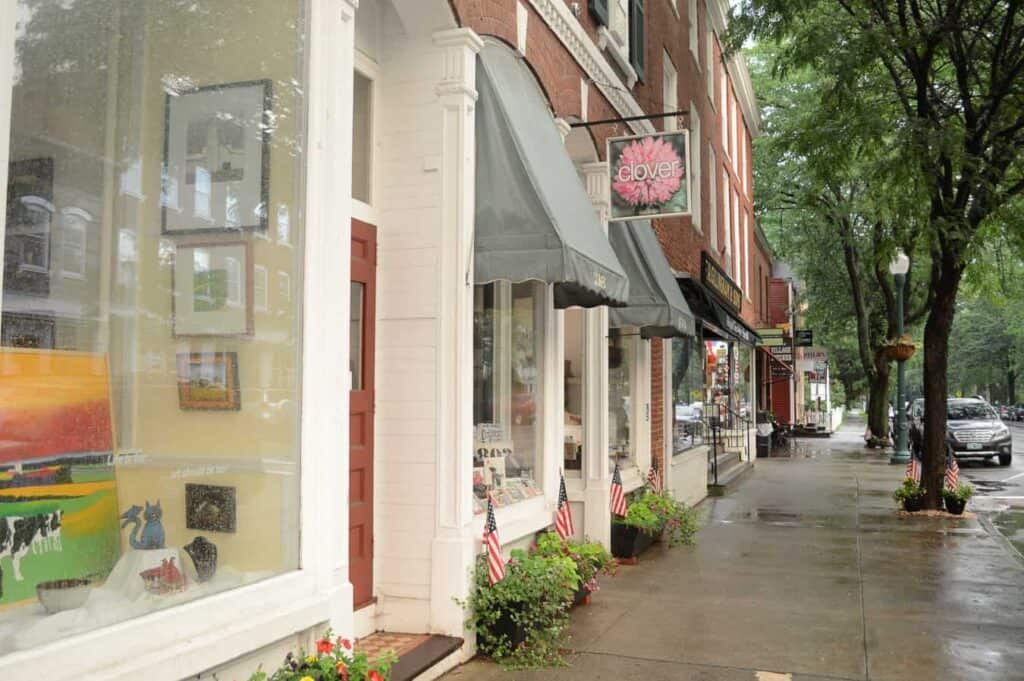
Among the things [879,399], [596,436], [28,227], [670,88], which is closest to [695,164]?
[670,88]

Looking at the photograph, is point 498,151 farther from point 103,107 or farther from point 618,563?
point 618,563

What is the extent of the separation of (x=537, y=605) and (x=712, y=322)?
29.6 feet

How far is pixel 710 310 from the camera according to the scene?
13867 millimetres

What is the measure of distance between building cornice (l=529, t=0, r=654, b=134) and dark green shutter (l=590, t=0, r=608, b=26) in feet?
1.18

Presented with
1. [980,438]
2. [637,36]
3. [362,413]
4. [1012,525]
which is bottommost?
[1012,525]

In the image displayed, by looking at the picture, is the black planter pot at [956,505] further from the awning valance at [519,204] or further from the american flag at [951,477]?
the awning valance at [519,204]

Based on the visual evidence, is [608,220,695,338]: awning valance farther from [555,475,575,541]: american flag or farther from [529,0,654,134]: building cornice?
[555,475,575,541]: american flag

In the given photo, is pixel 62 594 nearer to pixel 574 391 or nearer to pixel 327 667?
pixel 327 667

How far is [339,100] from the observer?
4.55 metres

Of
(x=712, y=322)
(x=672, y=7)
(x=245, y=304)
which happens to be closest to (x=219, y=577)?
(x=245, y=304)

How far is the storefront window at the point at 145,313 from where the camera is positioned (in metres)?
3.09

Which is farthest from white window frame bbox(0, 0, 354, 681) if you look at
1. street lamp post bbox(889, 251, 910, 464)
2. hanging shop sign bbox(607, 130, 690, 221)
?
street lamp post bbox(889, 251, 910, 464)

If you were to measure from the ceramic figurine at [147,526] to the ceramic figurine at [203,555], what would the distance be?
0.51 feet

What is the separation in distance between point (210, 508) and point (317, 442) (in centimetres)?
62
